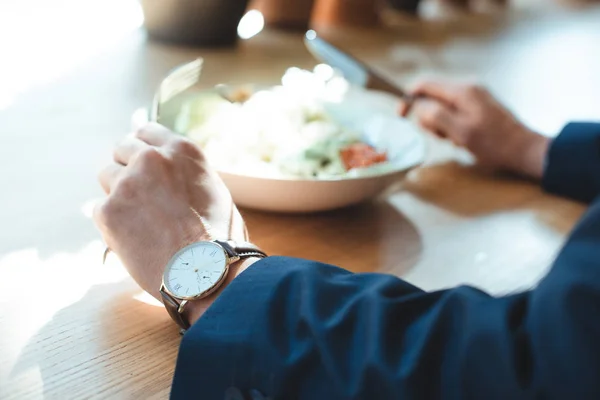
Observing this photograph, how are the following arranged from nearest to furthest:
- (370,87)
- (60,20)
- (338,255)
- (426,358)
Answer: (426,358) → (338,255) → (370,87) → (60,20)

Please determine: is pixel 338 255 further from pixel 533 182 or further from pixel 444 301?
pixel 533 182

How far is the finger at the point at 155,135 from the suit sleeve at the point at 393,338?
0.19 m

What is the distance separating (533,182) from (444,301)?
53cm

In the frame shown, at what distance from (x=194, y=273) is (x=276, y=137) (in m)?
0.28

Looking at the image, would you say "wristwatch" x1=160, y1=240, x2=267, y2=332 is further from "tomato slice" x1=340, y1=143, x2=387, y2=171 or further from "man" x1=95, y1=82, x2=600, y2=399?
"tomato slice" x1=340, y1=143, x2=387, y2=171

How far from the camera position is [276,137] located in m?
0.75

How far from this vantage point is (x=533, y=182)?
0.92 m

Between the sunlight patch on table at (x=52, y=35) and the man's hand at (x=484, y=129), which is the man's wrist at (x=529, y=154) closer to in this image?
the man's hand at (x=484, y=129)

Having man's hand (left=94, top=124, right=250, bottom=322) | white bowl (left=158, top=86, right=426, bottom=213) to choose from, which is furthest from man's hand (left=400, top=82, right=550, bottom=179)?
man's hand (left=94, top=124, right=250, bottom=322)

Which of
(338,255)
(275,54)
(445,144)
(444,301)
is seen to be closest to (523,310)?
(444,301)

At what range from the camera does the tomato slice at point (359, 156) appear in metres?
0.75

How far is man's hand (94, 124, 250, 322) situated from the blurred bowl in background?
0.63 meters

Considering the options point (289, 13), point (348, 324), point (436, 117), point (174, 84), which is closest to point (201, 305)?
point (348, 324)

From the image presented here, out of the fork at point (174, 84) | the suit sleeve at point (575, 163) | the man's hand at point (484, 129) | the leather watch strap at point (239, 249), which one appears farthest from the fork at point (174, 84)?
the suit sleeve at point (575, 163)
